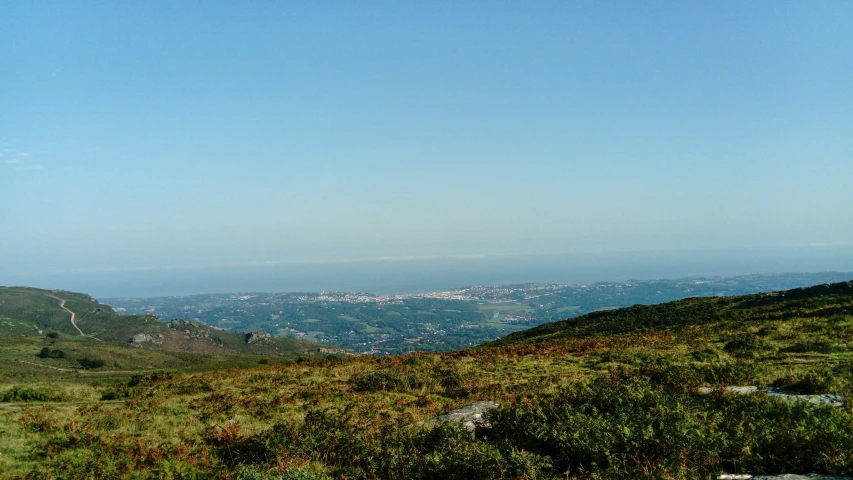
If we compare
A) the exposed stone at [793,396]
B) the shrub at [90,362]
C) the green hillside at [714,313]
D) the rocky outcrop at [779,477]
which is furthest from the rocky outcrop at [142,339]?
the rocky outcrop at [779,477]

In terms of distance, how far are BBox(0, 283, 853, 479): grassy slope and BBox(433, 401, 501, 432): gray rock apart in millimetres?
501

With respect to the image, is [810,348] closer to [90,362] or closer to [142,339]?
[90,362]

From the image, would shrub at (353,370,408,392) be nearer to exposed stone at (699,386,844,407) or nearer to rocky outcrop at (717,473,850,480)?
exposed stone at (699,386,844,407)

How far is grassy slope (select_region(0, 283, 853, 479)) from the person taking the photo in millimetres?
7312

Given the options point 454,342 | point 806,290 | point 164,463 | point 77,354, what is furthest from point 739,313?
point 454,342

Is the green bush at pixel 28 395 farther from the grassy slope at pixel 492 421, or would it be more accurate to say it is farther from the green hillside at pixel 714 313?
the green hillside at pixel 714 313

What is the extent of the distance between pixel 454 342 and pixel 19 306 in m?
181

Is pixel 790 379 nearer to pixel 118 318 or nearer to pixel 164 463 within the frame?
pixel 164 463

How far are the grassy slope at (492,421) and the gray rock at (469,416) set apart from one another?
0.50 m

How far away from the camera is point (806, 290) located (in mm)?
36938

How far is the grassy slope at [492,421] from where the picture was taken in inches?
288

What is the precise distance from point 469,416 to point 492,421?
152cm

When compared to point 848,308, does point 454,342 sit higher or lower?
lower

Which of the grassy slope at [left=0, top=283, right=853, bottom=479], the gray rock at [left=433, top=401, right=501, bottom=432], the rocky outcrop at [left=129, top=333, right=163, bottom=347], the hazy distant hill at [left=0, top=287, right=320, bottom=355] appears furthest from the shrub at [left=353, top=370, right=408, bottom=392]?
the rocky outcrop at [left=129, top=333, right=163, bottom=347]
